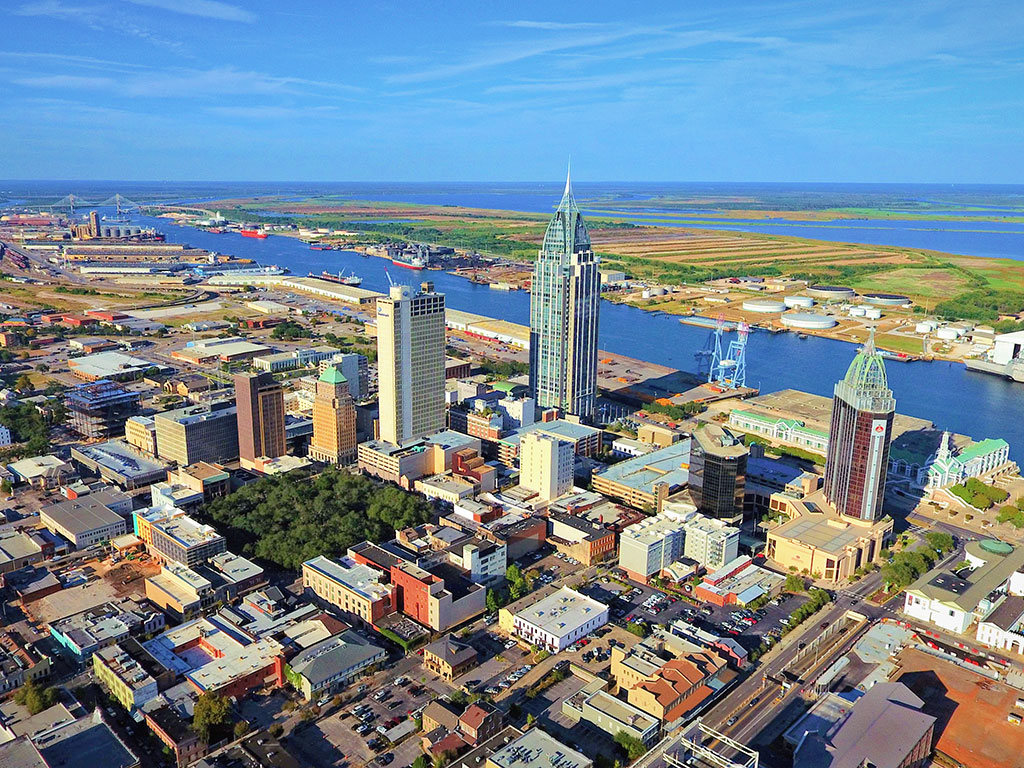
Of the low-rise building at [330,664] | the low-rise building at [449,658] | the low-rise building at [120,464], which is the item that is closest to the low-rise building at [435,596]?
the low-rise building at [449,658]

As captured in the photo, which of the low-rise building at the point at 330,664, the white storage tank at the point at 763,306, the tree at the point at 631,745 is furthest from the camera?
the white storage tank at the point at 763,306

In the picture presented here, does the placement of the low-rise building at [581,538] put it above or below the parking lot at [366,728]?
above

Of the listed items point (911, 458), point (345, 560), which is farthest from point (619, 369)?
point (345, 560)

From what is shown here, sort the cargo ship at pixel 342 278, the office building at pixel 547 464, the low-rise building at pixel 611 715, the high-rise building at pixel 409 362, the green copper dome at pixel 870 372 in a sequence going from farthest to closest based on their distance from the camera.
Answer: the cargo ship at pixel 342 278 → the high-rise building at pixel 409 362 → the office building at pixel 547 464 → the green copper dome at pixel 870 372 → the low-rise building at pixel 611 715

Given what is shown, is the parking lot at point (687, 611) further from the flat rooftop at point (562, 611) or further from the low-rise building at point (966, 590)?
the low-rise building at point (966, 590)

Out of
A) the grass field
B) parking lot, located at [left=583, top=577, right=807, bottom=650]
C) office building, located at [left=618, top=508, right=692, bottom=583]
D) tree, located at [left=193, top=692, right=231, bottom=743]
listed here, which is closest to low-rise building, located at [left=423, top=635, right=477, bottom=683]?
parking lot, located at [left=583, top=577, right=807, bottom=650]

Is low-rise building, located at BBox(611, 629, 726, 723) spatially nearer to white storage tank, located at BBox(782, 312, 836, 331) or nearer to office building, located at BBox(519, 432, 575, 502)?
office building, located at BBox(519, 432, 575, 502)
